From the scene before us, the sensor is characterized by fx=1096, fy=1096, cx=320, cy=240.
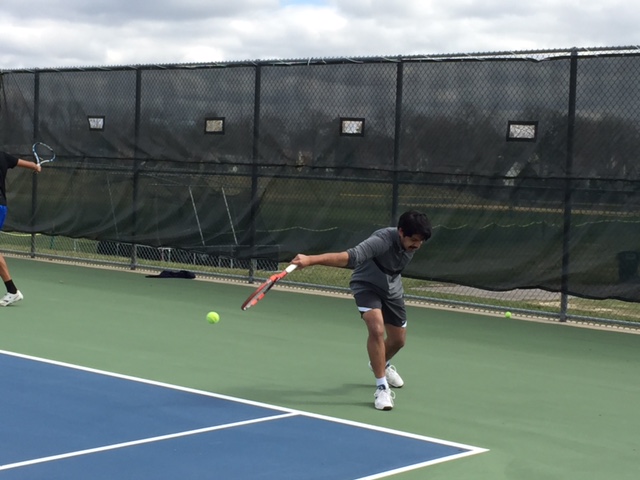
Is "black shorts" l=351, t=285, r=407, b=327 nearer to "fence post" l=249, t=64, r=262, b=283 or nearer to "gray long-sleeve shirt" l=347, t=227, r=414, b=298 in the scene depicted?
"gray long-sleeve shirt" l=347, t=227, r=414, b=298

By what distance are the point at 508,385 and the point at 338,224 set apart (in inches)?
180

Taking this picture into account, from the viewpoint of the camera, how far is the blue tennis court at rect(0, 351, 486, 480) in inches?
208

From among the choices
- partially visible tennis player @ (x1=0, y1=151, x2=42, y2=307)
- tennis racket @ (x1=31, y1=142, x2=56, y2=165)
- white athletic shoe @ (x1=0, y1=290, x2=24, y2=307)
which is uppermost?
tennis racket @ (x1=31, y1=142, x2=56, y2=165)

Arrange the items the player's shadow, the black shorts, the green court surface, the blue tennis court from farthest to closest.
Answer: the black shorts
the player's shadow
the green court surface
the blue tennis court

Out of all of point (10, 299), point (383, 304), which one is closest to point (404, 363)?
point (383, 304)

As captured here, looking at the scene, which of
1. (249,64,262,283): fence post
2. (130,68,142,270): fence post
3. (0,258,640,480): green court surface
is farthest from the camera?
(130,68,142,270): fence post

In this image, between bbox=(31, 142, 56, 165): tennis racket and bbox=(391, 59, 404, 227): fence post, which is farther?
bbox=(31, 142, 56, 165): tennis racket

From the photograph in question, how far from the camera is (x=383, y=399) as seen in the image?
677cm

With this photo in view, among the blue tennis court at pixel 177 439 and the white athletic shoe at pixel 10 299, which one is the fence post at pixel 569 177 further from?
the white athletic shoe at pixel 10 299

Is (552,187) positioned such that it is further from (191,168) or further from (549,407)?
(191,168)

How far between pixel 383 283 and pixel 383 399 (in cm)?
82

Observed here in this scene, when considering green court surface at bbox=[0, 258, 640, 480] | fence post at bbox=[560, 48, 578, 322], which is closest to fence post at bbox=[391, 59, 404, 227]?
green court surface at bbox=[0, 258, 640, 480]

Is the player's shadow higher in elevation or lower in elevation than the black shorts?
lower

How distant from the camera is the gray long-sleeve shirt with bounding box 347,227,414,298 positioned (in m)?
6.95
